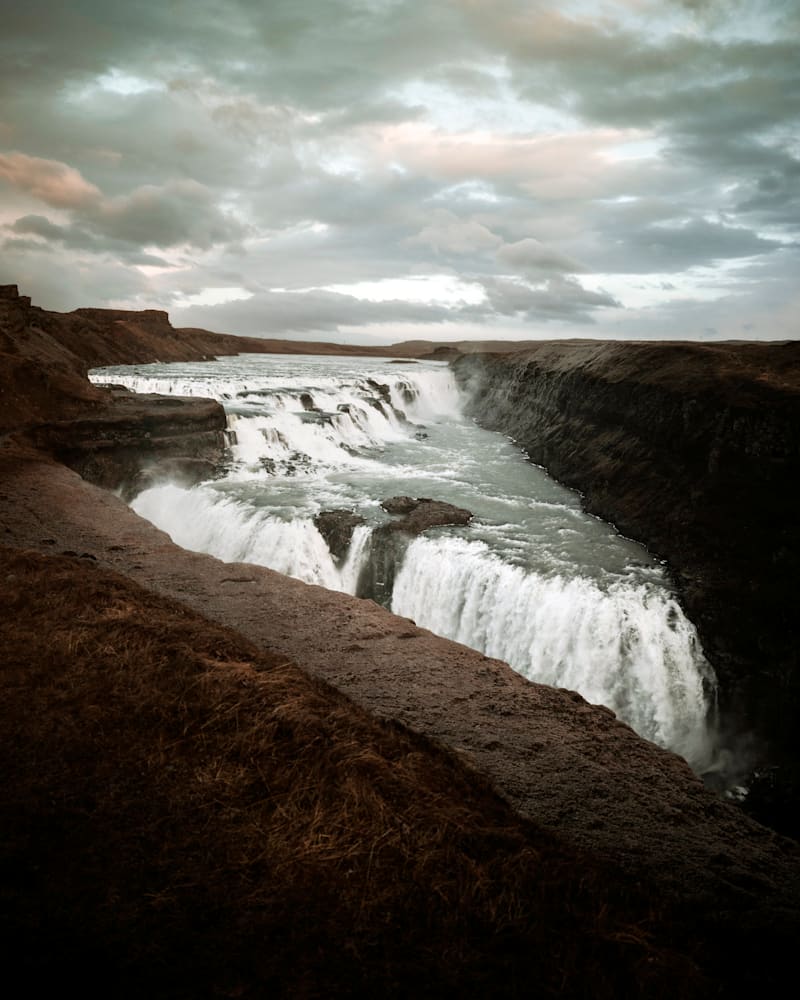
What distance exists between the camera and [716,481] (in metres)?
13.9

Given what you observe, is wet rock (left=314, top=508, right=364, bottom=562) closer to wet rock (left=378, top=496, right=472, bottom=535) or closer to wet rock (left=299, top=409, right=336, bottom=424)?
wet rock (left=378, top=496, right=472, bottom=535)

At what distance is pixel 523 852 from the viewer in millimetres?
→ 3072

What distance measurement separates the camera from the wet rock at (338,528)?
13836mm

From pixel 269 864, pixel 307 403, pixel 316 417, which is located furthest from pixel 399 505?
pixel 307 403

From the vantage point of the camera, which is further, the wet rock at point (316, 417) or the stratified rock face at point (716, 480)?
the wet rock at point (316, 417)

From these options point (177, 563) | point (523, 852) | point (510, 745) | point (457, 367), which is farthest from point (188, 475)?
point (457, 367)

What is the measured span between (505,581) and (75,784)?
9444mm

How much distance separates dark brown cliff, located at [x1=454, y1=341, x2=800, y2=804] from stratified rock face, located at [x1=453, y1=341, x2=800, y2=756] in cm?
3

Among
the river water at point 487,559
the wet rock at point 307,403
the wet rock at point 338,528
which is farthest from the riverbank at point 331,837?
the wet rock at point 307,403

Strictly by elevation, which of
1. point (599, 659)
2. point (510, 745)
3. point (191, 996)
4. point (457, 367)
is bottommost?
point (599, 659)

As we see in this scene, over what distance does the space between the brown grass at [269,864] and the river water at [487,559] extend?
724 cm

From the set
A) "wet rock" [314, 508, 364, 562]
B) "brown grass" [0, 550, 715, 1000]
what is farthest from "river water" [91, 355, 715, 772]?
"brown grass" [0, 550, 715, 1000]

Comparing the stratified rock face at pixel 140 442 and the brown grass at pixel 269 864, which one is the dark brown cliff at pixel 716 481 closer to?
the brown grass at pixel 269 864

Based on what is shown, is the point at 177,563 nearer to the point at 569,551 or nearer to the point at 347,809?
the point at 347,809
